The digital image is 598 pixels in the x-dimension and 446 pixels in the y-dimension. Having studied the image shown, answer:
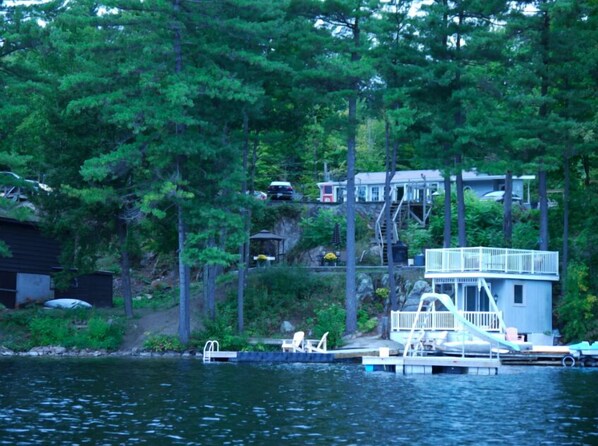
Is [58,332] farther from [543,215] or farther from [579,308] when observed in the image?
[579,308]

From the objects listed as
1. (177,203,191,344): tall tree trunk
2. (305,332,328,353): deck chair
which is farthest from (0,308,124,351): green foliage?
(305,332,328,353): deck chair

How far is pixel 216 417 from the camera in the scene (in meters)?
26.9

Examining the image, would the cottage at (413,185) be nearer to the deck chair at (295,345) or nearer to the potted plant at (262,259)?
the potted plant at (262,259)

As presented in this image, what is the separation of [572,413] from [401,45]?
29.8 metres

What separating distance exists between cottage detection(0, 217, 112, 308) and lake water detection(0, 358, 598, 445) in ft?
55.3

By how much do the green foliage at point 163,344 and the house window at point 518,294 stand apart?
1523cm

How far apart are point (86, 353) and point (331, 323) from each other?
11.4 metres

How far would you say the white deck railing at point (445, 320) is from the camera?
151 ft

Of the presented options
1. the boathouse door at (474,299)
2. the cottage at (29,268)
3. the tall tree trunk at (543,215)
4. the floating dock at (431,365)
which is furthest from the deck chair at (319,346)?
the cottage at (29,268)

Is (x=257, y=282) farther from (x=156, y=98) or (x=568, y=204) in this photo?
(x=568, y=204)

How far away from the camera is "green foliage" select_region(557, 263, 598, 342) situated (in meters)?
47.9

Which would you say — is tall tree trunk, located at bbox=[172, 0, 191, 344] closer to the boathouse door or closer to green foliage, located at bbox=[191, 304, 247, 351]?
green foliage, located at bbox=[191, 304, 247, 351]

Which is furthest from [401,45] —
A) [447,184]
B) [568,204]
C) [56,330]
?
[56,330]

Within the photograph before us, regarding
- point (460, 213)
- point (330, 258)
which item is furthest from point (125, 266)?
point (460, 213)
